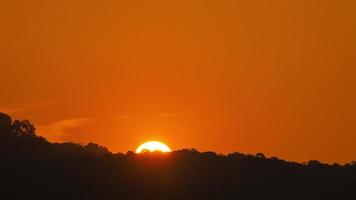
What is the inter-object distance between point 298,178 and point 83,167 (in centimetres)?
2442

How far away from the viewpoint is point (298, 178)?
545 ft

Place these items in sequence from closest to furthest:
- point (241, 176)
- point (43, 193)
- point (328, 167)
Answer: point (43, 193) < point (241, 176) < point (328, 167)

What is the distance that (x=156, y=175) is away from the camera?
159125mm

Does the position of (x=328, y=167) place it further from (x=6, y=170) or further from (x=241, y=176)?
(x=6, y=170)

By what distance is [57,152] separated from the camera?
171 m

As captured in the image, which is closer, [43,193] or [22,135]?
[43,193]

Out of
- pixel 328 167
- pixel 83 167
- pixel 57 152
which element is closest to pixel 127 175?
pixel 83 167

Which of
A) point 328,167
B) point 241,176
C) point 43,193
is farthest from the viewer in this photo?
point 328,167

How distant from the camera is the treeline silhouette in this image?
153 metres

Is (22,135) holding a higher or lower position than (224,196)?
higher

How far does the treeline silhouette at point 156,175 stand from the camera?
153375mm

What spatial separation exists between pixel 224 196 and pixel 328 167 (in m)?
21.4

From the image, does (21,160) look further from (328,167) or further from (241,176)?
(328,167)

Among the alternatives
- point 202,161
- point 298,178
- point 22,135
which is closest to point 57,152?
point 22,135
